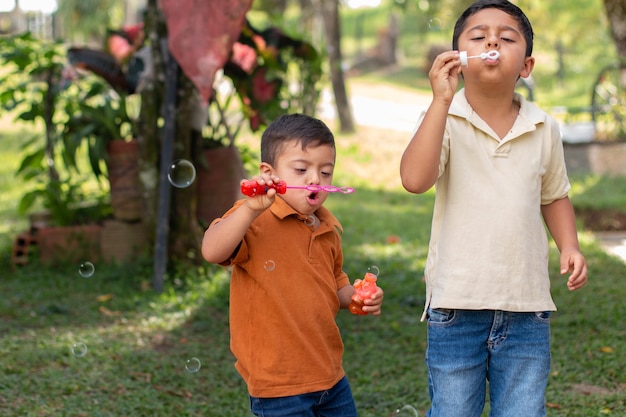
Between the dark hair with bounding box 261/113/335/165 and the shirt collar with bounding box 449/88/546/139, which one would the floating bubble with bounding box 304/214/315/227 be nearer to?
the dark hair with bounding box 261/113/335/165

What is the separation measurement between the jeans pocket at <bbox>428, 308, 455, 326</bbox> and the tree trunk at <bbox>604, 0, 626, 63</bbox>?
8306mm

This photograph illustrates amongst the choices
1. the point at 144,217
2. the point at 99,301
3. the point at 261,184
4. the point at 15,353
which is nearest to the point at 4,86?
the point at 144,217

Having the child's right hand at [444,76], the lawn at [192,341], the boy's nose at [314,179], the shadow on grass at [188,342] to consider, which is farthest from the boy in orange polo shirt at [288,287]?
the shadow on grass at [188,342]

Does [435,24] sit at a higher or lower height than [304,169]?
higher

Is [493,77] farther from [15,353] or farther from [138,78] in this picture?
[138,78]

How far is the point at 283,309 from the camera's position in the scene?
2.38 metres

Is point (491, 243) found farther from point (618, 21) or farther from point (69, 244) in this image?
point (618, 21)

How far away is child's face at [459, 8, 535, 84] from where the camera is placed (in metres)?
2.29

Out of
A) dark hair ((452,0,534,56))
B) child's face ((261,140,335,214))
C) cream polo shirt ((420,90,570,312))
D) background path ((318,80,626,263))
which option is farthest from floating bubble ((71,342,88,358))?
background path ((318,80,626,263))

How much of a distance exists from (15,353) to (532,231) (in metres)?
2.65

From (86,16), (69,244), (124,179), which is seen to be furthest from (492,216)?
(86,16)

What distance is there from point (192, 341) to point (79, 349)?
23.5 inches

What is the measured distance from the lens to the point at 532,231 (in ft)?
7.87

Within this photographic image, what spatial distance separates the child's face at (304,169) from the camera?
7.67ft
